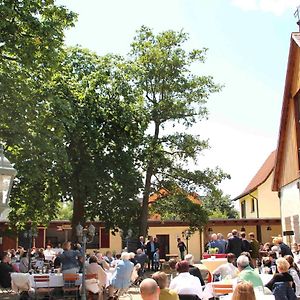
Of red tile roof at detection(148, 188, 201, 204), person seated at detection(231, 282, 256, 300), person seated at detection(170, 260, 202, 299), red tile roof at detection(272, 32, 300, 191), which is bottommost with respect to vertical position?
person seated at detection(170, 260, 202, 299)

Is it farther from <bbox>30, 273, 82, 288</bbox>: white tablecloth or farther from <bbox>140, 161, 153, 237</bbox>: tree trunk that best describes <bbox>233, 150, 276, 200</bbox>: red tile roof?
<bbox>30, 273, 82, 288</bbox>: white tablecloth

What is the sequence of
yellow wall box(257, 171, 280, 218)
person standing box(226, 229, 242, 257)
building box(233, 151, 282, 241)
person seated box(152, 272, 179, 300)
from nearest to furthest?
person seated box(152, 272, 179, 300)
person standing box(226, 229, 242, 257)
building box(233, 151, 282, 241)
yellow wall box(257, 171, 280, 218)

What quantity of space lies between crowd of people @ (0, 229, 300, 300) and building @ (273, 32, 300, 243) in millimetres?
2757

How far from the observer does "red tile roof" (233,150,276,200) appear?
4200 cm

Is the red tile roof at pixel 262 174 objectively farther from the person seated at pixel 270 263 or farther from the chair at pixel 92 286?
the chair at pixel 92 286

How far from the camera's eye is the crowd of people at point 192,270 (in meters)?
6.97

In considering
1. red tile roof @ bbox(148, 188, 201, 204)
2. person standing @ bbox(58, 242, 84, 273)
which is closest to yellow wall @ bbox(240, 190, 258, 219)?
red tile roof @ bbox(148, 188, 201, 204)


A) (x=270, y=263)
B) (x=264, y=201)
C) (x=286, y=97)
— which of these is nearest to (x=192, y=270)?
(x=270, y=263)

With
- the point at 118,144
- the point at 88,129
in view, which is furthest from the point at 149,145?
the point at 88,129

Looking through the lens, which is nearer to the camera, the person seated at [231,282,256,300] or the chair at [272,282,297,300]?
the person seated at [231,282,256,300]

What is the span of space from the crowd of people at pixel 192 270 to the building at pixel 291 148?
276 centimetres

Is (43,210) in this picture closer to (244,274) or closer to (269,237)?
(244,274)

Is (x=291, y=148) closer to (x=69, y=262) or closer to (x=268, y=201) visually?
(x=69, y=262)

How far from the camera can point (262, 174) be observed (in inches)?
1751
